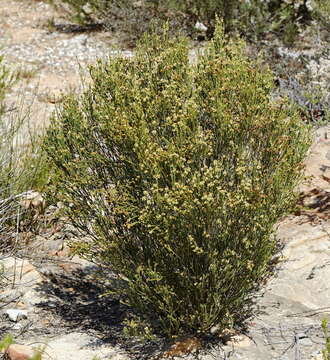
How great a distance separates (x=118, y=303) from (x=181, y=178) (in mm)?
1417

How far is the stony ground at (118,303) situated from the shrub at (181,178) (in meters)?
0.24

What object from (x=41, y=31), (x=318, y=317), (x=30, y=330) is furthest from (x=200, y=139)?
(x=41, y=31)

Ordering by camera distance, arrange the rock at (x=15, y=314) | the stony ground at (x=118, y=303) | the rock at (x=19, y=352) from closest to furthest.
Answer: the rock at (x=19, y=352)
the stony ground at (x=118, y=303)
the rock at (x=15, y=314)

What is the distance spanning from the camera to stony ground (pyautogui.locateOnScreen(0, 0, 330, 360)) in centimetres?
396

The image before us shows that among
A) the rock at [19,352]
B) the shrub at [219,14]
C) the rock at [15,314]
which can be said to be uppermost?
the shrub at [219,14]

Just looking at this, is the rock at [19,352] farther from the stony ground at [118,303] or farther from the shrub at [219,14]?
the shrub at [219,14]

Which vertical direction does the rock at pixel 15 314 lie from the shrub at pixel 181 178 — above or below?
below

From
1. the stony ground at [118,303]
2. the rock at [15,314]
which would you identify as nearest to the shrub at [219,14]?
the stony ground at [118,303]

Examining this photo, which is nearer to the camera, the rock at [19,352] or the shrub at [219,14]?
the rock at [19,352]

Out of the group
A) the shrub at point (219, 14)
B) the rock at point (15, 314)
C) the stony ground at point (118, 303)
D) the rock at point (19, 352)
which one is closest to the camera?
the rock at point (19, 352)

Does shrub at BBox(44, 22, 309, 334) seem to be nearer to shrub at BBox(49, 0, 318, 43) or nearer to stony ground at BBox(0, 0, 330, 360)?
stony ground at BBox(0, 0, 330, 360)

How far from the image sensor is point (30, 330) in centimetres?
432

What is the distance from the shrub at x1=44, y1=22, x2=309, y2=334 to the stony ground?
9.5 inches

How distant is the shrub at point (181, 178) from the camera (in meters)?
3.74
